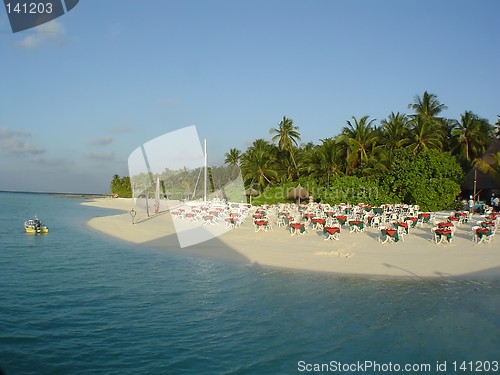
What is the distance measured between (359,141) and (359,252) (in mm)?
20987

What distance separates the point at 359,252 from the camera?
13.6 meters

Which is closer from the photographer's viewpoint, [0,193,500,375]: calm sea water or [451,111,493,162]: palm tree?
[0,193,500,375]: calm sea water

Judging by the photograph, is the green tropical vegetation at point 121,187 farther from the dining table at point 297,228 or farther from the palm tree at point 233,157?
the dining table at point 297,228

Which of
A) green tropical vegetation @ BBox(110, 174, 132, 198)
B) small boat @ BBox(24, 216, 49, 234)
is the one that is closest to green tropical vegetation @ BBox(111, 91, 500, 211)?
small boat @ BBox(24, 216, 49, 234)

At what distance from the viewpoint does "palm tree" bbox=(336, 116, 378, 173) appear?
3284 centimetres

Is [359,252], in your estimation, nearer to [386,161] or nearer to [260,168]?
[386,161]

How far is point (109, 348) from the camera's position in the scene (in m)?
6.98

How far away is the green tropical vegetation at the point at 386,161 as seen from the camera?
24.8 m

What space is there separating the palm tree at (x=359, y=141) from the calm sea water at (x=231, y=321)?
22456 mm

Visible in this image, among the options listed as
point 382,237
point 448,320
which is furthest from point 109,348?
point 382,237

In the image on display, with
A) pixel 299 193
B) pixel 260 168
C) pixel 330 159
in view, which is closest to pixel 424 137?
pixel 330 159

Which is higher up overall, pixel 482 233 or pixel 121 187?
pixel 121 187

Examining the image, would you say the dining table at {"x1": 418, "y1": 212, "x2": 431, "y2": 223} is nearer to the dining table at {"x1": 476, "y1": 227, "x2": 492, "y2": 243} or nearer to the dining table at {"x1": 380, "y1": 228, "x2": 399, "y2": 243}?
the dining table at {"x1": 476, "y1": 227, "x2": 492, "y2": 243}

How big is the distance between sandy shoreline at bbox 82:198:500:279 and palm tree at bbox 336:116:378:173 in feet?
48.9
